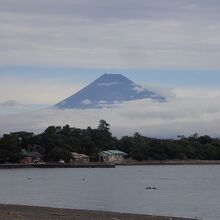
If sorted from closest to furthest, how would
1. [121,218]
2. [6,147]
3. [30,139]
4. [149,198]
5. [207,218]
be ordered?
[121,218]
[207,218]
[149,198]
[6,147]
[30,139]

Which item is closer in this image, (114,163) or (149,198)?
(149,198)

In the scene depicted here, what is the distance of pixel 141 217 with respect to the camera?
39875 millimetres

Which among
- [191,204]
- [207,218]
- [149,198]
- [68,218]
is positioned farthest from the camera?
[149,198]

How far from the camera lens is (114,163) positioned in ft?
647

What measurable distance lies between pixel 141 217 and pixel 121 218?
2081mm

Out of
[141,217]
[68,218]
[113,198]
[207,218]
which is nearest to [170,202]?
[113,198]

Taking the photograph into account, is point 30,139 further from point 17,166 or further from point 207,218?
point 207,218

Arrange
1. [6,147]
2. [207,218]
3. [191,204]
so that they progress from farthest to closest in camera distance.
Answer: [6,147]
[191,204]
[207,218]

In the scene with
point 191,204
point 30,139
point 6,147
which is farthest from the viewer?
point 30,139

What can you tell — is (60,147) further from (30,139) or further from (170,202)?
(170,202)

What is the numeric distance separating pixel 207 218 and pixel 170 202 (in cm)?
1364

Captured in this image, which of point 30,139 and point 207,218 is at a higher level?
point 30,139

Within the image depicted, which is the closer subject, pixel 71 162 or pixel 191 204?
pixel 191 204

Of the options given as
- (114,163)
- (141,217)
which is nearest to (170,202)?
(141,217)
